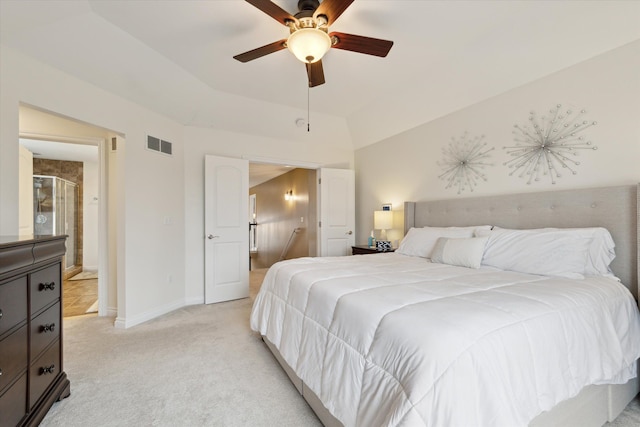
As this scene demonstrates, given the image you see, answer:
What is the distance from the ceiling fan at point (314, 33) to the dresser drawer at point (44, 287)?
1.95 metres

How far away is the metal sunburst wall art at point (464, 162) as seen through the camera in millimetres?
2979

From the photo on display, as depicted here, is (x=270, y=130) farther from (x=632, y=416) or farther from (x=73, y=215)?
(x=73, y=215)

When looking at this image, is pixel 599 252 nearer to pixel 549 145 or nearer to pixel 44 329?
pixel 549 145

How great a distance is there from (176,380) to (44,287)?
3.41ft

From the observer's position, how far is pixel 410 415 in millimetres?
871

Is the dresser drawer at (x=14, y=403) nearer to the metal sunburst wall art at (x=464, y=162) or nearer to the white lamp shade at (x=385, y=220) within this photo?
the white lamp shade at (x=385, y=220)

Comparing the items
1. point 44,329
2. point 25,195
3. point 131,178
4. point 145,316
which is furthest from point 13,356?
point 25,195

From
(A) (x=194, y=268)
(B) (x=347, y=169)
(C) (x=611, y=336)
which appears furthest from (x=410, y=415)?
(B) (x=347, y=169)

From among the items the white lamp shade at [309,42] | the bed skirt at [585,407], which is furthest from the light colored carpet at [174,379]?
the white lamp shade at [309,42]

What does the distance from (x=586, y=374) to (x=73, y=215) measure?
25.5 ft

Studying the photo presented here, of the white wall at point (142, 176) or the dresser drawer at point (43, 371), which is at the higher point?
the white wall at point (142, 176)

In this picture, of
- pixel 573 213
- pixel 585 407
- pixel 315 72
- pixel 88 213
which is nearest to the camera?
pixel 585 407

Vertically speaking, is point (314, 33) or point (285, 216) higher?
point (314, 33)

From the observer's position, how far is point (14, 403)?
1.27 m
